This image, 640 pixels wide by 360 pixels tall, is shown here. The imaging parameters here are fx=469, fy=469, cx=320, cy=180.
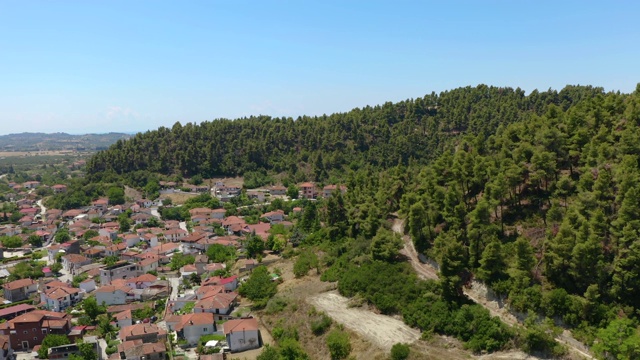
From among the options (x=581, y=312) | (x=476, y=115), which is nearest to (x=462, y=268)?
(x=581, y=312)

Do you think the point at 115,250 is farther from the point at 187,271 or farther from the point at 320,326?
the point at 320,326

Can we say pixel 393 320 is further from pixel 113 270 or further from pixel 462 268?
pixel 113 270

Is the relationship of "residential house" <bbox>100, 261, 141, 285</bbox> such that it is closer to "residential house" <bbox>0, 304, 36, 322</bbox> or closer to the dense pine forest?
"residential house" <bbox>0, 304, 36, 322</bbox>

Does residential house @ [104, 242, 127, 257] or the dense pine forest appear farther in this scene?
residential house @ [104, 242, 127, 257]

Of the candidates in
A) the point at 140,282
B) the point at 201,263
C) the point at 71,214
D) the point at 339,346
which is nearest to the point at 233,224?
the point at 201,263

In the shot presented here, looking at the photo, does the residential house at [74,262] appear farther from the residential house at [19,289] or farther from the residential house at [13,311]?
the residential house at [13,311]

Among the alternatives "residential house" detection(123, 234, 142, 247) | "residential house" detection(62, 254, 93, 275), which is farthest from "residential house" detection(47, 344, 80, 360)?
"residential house" detection(123, 234, 142, 247)

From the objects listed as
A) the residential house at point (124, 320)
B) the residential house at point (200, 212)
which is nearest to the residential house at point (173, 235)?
the residential house at point (200, 212)
